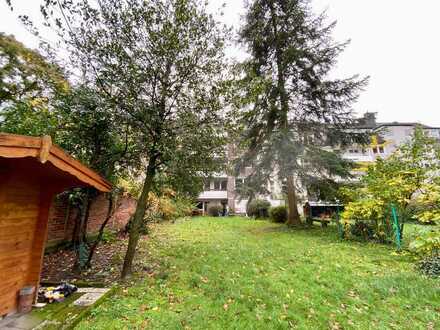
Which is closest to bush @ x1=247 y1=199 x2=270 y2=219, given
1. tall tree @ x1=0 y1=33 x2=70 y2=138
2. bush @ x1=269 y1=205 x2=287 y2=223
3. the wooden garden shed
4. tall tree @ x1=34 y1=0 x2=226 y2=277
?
bush @ x1=269 y1=205 x2=287 y2=223

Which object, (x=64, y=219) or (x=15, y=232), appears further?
(x=64, y=219)

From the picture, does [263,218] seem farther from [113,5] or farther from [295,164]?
[113,5]

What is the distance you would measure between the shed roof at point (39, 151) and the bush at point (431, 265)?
8.08 meters

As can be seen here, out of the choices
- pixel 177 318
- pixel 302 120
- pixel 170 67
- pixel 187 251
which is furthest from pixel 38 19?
pixel 302 120

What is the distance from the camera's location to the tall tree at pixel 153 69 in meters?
5.23

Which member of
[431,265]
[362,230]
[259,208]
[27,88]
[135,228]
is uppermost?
[27,88]

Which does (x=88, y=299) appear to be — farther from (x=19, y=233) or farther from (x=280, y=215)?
(x=280, y=215)

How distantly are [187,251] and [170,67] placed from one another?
20.5ft

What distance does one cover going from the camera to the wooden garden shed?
3023mm

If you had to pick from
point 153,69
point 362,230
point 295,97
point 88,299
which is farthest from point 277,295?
point 295,97

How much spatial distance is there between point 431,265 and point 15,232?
9.03m

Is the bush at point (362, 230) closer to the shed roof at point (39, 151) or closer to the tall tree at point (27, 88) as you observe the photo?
the shed roof at point (39, 151)

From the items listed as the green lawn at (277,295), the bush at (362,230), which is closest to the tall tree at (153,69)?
the green lawn at (277,295)

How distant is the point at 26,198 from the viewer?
3877 mm
